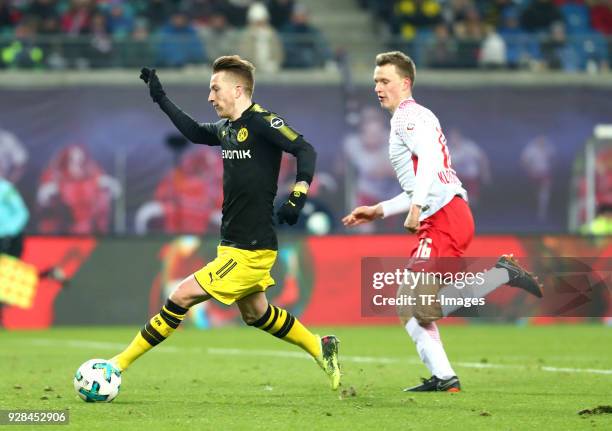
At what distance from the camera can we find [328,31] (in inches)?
986

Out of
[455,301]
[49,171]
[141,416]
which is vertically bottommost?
[141,416]

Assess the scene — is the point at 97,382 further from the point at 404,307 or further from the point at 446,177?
the point at 446,177

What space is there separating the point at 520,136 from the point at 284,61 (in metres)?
4.17

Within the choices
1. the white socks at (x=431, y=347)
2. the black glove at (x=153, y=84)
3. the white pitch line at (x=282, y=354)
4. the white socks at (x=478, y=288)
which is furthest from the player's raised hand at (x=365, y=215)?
the white pitch line at (x=282, y=354)

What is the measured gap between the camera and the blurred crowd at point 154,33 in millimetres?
20953

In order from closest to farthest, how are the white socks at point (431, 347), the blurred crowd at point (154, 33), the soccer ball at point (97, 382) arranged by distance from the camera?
the soccer ball at point (97, 382) → the white socks at point (431, 347) → the blurred crowd at point (154, 33)

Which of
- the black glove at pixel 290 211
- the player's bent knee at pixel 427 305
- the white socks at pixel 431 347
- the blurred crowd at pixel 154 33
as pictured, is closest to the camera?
the black glove at pixel 290 211

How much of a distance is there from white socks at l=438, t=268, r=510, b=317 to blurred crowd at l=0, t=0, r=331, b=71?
41.0 feet

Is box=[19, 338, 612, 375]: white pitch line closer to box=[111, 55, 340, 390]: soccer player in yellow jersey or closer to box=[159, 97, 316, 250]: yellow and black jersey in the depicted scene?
box=[111, 55, 340, 390]: soccer player in yellow jersey

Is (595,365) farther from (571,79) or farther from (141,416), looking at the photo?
(571,79)

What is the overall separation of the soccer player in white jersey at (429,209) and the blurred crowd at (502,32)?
1247cm

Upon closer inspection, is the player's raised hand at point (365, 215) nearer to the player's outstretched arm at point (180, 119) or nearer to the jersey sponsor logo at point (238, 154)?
the jersey sponsor logo at point (238, 154)

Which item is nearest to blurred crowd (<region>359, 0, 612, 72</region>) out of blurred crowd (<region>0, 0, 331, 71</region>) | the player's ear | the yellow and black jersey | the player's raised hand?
blurred crowd (<region>0, 0, 331, 71</region>)

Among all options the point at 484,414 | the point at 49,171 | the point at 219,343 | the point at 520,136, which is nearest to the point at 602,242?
the point at 520,136
